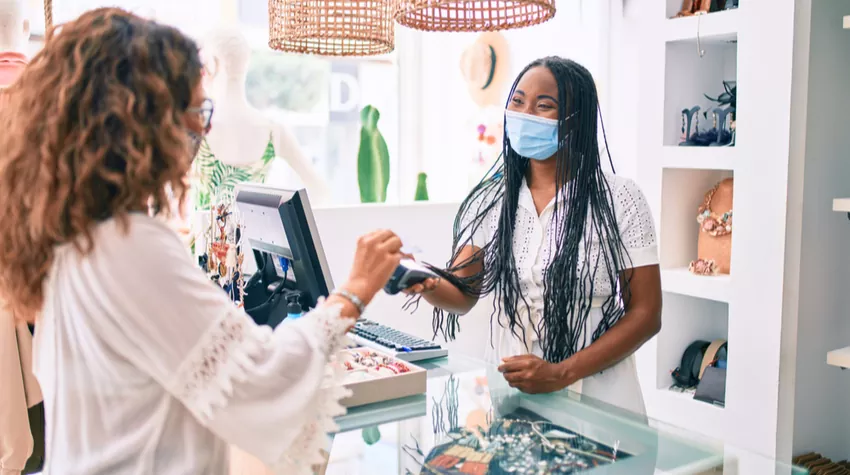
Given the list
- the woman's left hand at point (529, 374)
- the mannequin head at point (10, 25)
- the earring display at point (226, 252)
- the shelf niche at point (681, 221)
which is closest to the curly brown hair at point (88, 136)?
the woman's left hand at point (529, 374)

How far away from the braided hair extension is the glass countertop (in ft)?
0.84

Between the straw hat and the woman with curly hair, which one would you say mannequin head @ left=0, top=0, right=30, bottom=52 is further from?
the straw hat

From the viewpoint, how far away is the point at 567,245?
1.83m

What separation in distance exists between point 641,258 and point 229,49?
171 cm

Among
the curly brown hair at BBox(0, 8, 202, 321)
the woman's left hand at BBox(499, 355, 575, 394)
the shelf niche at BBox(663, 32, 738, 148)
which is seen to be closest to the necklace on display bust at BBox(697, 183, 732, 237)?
the shelf niche at BBox(663, 32, 738, 148)

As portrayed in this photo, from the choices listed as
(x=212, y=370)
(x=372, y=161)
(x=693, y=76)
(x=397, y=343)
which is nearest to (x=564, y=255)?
(x=397, y=343)

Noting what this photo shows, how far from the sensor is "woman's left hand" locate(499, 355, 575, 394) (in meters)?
1.60

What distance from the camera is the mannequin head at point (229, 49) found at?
9.18ft

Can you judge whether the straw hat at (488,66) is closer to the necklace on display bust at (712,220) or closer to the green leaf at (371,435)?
the necklace on display bust at (712,220)

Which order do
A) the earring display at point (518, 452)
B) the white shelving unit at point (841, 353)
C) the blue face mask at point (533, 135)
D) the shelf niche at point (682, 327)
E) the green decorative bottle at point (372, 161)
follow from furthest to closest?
the green decorative bottle at point (372, 161) → the shelf niche at point (682, 327) → the white shelving unit at point (841, 353) → the blue face mask at point (533, 135) → the earring display at point (518, 452)

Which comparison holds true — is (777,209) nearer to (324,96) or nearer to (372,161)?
(372,161)

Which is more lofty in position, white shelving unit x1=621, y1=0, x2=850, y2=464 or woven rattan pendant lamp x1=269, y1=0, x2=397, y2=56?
woven rattan pendant lamp x1=269, y1=0, x2=397, y2=56

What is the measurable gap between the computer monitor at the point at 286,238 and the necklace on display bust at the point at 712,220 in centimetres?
161

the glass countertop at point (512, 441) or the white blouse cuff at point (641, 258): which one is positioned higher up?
the white blouse cuff at point (641, 258)
